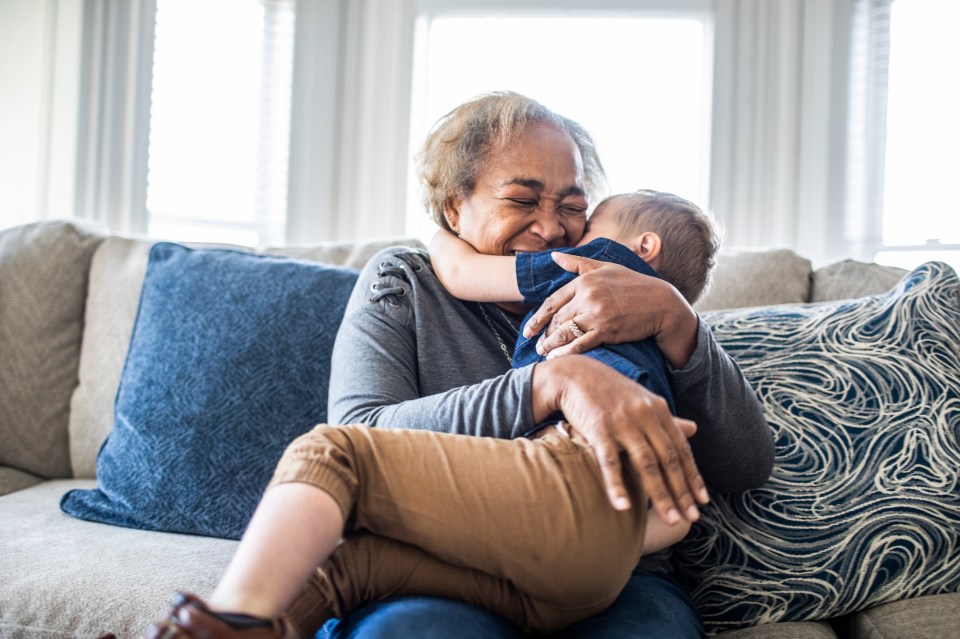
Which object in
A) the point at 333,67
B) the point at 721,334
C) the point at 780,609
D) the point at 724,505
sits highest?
the point at 333,67

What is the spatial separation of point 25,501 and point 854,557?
1.61m

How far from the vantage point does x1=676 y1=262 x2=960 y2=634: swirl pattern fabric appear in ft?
4.42

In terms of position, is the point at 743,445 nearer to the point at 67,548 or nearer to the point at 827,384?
the point at 827,384

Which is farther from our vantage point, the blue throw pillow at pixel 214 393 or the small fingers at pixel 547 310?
the blue throw pillow at pixel 214 393

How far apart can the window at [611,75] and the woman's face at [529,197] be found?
1.84 meters

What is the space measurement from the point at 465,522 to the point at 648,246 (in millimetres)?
674

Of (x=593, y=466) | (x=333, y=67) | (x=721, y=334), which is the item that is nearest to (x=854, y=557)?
(x=721, y=334)

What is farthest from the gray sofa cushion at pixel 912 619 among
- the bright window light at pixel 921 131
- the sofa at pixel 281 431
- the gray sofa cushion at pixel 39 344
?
the bright window light at pixel 921 131

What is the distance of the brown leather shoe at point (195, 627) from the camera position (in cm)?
77

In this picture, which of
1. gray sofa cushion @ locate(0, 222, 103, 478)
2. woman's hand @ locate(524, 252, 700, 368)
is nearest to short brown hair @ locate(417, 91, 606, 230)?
woman's hand @ locate(524, 252, 700, 368)

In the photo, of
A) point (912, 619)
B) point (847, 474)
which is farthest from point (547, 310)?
point (912, 619)

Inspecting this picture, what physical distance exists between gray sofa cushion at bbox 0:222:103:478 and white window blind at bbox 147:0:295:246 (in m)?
1.17

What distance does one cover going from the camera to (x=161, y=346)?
1762 millimetres

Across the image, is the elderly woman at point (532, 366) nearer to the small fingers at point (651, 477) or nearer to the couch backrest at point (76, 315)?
the small fingers at point (651, 477)
